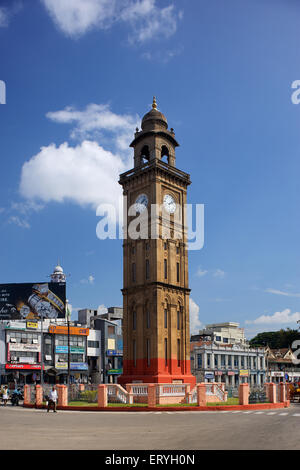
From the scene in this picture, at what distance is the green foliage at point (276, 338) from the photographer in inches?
5261

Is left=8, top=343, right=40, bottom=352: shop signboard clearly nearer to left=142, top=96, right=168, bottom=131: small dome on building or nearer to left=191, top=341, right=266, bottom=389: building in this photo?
left=191, top=341, right=266, bottom=389: building

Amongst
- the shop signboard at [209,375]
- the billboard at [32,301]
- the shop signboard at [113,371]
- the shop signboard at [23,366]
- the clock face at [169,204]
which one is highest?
the clock face at [169,204]

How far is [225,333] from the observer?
111062mm

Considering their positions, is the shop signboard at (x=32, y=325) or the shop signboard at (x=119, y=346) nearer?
the shop signboard at (x=32, y=325)

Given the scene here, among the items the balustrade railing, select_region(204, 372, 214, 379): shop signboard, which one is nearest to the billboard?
select_region(204, 372, 214, 379): shop signboard

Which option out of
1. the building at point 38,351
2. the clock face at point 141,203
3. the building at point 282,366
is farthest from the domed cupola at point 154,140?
the building at point 282,366

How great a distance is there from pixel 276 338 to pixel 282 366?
2589 centimetres

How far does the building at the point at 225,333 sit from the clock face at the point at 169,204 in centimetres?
5265

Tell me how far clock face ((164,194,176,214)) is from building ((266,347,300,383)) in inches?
2540

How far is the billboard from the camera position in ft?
254

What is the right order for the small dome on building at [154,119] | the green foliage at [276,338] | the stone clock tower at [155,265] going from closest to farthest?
the stone clock tower at [155,265] → the small dome on building at [154,119] → the green foliage at [276,338]

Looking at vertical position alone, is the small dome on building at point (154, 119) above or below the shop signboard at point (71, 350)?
above

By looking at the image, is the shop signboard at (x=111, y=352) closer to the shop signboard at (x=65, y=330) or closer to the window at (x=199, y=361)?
the shop signboard at (x=65, y=330)

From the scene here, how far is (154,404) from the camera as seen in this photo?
33781mm
